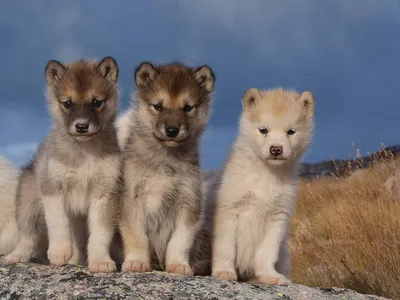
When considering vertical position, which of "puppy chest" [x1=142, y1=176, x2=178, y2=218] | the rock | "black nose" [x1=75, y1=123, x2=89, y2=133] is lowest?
the rock

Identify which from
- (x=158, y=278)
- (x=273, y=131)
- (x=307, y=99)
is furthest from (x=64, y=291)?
(x=307, y=99)

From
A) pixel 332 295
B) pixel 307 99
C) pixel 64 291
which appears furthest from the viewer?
pixel 307 99

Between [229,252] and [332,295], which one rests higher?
[229,252]

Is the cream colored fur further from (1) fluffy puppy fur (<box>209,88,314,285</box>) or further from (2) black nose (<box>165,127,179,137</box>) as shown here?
(1) fluffy puppy fur (<box>209,88,314,285</box>)

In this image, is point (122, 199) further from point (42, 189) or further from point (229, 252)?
point (229, 252)

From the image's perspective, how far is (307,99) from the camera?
573 cm

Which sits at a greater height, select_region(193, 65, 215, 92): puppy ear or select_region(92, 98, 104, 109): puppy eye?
select_region(193, 65, 215, 92): puppy ear

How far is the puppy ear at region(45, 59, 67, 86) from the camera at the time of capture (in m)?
5.35

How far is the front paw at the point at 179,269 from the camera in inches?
192

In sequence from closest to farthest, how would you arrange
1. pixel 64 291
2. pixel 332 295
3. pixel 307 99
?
pixel 64 291
pixel 332 295
pixel 307 99

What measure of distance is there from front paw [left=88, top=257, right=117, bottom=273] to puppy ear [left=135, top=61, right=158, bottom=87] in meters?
1.55

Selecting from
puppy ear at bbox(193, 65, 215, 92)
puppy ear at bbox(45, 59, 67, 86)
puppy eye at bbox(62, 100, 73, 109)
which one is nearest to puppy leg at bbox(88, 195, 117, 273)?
puppy eye at bbox(62, 100, 73, 109)

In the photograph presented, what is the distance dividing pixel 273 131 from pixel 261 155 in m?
0.24

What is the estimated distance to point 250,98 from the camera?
564 cm
